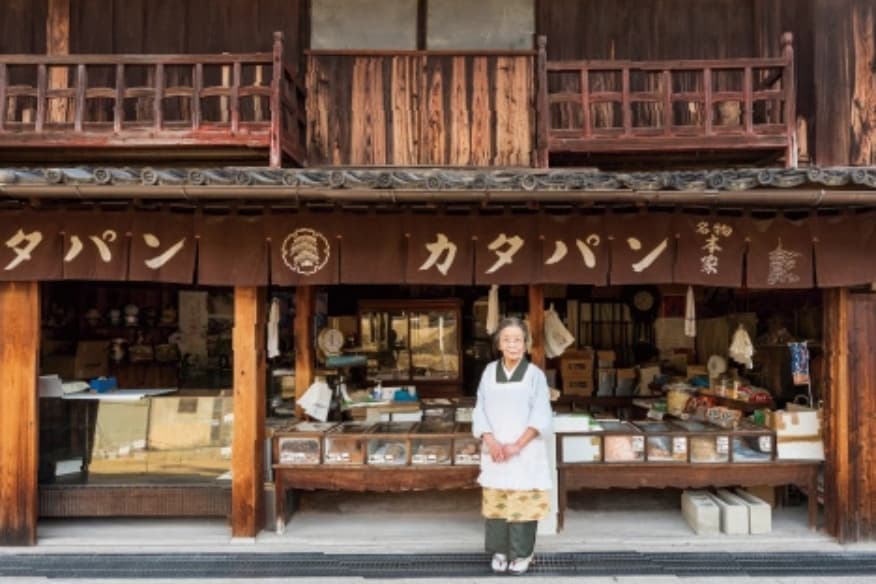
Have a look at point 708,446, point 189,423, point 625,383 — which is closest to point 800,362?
point 708,446

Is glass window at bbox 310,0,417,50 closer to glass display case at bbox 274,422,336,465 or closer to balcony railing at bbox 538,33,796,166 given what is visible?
balcony railing at bbox 538,33,796,166

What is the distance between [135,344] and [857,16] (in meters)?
12.4

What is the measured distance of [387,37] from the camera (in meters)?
8.43

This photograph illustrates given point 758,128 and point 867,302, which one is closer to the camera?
Result: point 867,302

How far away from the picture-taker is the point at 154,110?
7.43m

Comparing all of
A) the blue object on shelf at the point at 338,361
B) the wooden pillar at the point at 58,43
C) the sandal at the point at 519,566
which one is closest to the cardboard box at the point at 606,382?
the blue object on shelf at the point at 338,361

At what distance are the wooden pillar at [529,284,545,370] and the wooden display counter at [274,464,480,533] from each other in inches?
54.3

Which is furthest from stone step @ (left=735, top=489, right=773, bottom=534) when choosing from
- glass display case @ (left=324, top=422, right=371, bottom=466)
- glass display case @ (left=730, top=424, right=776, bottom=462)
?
glass display case @ (left=324, top=422, right=371, bottom=466)

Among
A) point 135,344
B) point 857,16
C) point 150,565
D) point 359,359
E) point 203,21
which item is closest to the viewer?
point 150,565

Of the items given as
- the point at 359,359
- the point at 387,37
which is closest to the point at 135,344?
the point at 359,359

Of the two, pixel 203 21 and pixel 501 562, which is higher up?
pixel 203 21

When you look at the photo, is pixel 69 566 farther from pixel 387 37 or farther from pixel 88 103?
pixel 387 37

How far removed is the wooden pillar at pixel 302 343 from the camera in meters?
7.84

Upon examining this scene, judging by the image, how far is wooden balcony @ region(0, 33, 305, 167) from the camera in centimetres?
723
